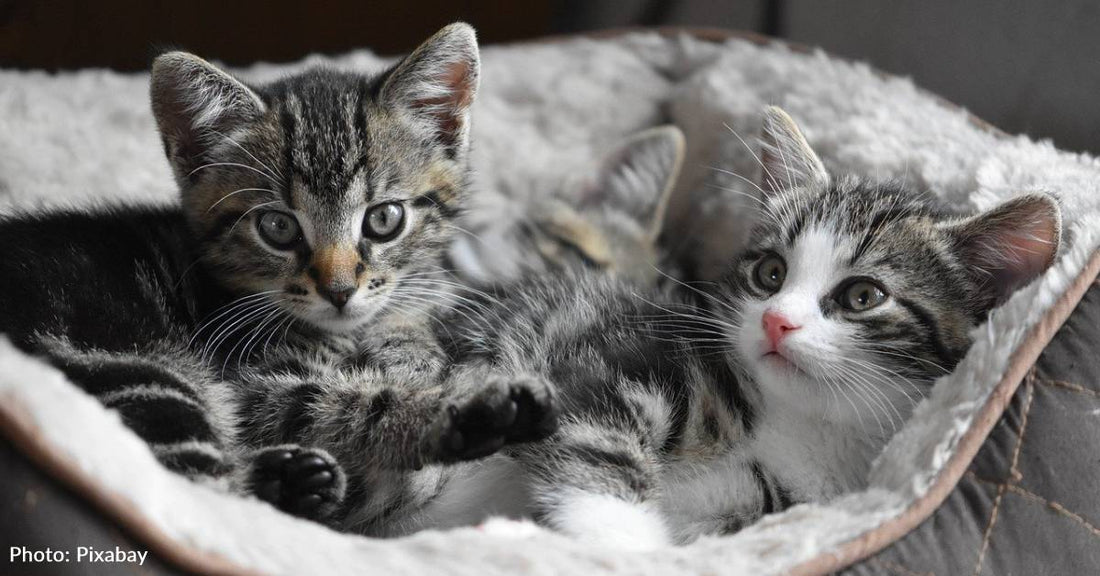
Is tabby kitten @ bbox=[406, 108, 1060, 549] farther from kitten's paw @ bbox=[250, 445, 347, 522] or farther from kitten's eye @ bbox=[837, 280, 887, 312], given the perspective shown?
kitten's paw @ bbox=[250, 445, 347, 522]

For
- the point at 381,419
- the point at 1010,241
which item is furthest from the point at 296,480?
the point at 1010,241

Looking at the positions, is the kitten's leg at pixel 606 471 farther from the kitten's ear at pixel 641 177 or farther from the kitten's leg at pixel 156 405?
the kitten's ear at pixel 641 177

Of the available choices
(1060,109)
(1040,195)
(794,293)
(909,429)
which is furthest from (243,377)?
(1060,109)

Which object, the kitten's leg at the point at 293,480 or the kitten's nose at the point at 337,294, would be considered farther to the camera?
the kitten's nose at the point at 337,294

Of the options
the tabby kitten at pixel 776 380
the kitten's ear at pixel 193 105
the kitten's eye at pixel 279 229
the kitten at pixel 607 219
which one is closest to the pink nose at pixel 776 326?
the tabby kitten at pixel 776 380

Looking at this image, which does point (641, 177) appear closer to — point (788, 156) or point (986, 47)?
point (788, 156)

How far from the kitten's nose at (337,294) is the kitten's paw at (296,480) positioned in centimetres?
22

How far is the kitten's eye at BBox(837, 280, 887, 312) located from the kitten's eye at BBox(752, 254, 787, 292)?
101mm

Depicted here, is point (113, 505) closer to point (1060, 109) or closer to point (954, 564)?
point (954, 564)

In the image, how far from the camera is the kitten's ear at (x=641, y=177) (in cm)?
188

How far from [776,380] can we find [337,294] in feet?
1.97

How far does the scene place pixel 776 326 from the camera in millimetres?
1143

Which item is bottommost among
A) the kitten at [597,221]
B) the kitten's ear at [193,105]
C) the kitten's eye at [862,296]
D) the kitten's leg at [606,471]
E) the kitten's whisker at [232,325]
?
the kitten at [597,221]

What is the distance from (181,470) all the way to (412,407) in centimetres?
29
